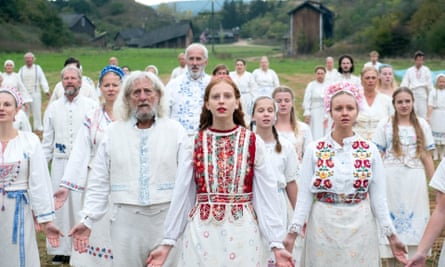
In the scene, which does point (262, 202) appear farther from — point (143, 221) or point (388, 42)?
point (388, 42)

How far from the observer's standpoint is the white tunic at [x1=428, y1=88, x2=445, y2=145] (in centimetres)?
1570

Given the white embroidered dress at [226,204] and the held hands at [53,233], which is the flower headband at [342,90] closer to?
the white embroidered dress at [226,204]

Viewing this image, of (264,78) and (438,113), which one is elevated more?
(264,78)

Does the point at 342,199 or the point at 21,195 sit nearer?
the point at 342,199

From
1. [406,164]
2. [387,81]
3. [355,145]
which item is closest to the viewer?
[355,145]

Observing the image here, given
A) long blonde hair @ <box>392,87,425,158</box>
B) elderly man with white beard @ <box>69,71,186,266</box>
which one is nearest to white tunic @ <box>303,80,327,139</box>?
long blonde hair @ <box>392,87,425,158</box>

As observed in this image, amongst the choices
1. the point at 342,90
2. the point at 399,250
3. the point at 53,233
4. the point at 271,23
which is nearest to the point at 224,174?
the point at 399,250

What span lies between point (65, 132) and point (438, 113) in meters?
10.1

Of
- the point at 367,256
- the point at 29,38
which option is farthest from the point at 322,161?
the point at 29,38

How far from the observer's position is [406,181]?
761 cm

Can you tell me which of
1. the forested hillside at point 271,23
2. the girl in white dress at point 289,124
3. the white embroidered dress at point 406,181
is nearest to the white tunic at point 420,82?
the white embroidered dress at point 406,181

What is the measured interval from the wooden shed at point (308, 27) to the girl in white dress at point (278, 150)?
6500 cm

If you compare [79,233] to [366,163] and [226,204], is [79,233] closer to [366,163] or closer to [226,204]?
[226,204]

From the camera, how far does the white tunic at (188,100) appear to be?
28.4 feet
